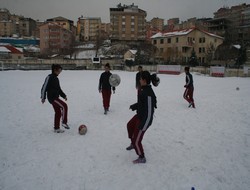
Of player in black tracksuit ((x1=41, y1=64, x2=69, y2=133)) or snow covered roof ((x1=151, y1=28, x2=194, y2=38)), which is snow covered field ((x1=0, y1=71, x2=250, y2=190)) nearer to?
player in black tracksuit ((x1=41, y1=64, x2=69, y2=133))

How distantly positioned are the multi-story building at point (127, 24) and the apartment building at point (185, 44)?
32962 mm

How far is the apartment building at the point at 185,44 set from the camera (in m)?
56.1

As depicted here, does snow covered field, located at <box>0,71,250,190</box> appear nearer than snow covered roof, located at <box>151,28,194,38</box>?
Yes

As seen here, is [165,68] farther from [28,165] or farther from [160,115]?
[28,165]

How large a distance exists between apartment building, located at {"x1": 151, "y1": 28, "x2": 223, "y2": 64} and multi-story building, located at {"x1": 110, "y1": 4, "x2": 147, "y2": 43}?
108 ft

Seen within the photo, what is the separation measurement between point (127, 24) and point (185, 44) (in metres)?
41.2

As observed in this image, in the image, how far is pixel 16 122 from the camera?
7824 millimetres

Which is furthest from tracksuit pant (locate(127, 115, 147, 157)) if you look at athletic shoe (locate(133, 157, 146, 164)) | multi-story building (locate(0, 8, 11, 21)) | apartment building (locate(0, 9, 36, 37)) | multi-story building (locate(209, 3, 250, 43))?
multi-story building (locate(0, 8, 11, 21))

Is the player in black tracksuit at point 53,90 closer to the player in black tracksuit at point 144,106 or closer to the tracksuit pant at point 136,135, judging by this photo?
the tracksuit pant at point 136,135

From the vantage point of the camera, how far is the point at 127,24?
90.6 meters

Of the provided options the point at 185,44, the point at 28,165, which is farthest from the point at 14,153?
the point at 185,44

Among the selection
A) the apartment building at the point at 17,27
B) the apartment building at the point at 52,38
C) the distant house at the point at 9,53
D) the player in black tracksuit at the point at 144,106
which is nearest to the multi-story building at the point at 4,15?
the apartment building at the point at 17,27

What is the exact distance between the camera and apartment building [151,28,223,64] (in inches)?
2207

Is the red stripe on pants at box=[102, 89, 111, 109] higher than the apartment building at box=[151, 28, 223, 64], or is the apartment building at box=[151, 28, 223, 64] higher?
the apartment building at box=[151, 28, 223, 64]
